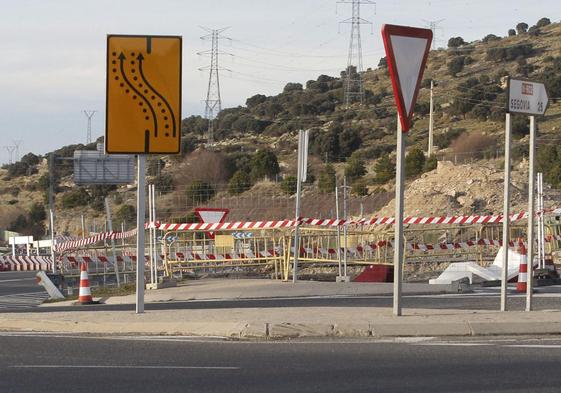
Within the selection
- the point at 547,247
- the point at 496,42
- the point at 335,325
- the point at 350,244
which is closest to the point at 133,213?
the point at 350,244

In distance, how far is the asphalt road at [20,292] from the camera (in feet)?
77.4

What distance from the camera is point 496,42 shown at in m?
112

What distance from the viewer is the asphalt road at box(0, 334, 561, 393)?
902 cm

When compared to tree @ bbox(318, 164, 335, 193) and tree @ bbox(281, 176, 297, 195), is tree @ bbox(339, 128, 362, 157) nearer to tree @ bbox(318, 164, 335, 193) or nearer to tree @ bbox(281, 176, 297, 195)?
tree @ bbox(318, 164, 335, 193)

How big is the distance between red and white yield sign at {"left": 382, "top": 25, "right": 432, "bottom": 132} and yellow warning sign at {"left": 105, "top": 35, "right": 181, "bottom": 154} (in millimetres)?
2867

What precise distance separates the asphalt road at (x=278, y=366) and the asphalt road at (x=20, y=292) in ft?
29.9

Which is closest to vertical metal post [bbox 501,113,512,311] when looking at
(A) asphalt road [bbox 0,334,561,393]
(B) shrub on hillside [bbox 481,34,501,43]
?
(A) asphalt road [bbox 0,334,561,393]

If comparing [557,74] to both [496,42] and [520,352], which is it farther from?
[520,352]

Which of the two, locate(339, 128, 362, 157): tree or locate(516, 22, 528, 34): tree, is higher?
locate(516, 22, 528, 34): tree

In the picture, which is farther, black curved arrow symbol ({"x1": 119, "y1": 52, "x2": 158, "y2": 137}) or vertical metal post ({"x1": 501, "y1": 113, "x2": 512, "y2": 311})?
vertical metal post ({"x1": 501, "y1": 113, "x2": 512, "y2": 311})

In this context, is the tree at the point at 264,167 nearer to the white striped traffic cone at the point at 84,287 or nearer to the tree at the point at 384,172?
the tree at the point at 384,172

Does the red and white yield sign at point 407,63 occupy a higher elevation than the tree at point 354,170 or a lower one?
higher

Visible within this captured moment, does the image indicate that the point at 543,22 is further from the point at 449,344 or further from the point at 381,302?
the point at 449,344

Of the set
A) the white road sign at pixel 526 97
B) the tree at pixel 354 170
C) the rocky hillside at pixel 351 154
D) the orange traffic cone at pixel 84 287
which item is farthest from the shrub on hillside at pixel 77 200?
the white road sign at pixel 526 97
